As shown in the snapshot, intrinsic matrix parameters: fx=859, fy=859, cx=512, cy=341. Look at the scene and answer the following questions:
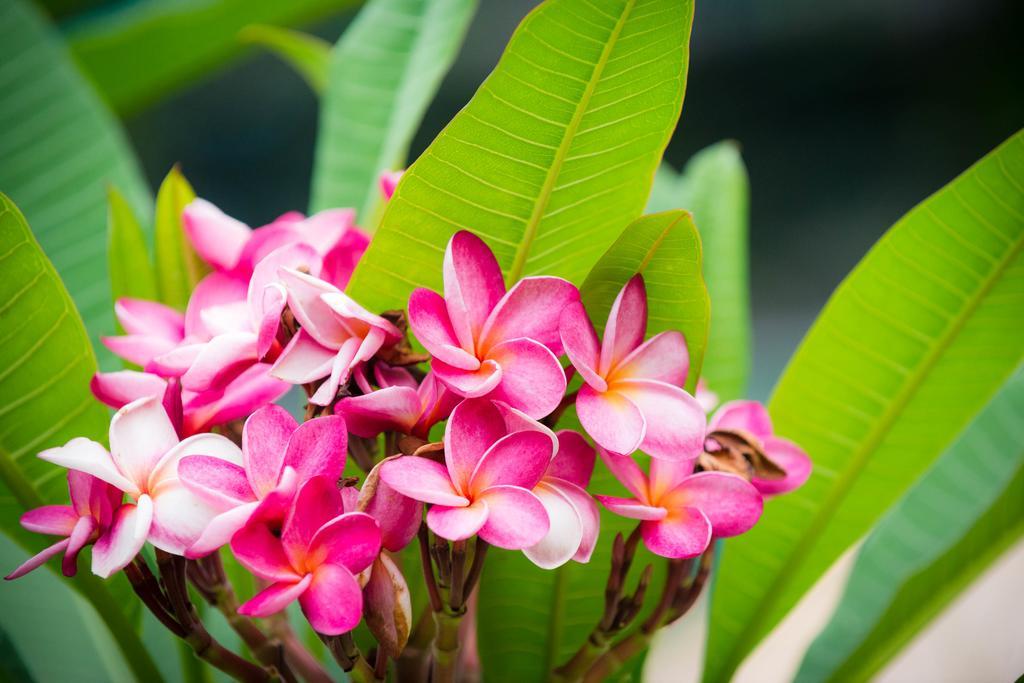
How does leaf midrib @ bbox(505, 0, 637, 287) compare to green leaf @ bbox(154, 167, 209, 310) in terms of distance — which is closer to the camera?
leaf midrib @ bbox(505, 0, 637, 287)

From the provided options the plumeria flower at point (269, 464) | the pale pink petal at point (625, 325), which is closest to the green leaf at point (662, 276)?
the pale pink petal at point (625, 325)

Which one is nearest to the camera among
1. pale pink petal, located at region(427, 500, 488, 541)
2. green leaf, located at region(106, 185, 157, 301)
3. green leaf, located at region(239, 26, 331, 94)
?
pale pink petal, located at region(427, 500, 488, 541)

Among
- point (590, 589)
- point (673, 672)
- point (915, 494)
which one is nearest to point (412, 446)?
point (590, 589)

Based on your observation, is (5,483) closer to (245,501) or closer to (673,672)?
(245,501)

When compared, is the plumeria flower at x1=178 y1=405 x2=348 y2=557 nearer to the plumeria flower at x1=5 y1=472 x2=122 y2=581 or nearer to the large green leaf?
the plumeria flower at x1=5 y1=472 x2=122 y2=581

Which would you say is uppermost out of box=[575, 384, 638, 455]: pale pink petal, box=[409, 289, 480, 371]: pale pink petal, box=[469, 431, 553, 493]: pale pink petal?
box=[409, 289, 480, 371]: pale pink petal

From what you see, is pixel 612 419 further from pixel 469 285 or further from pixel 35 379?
pixel 35 379

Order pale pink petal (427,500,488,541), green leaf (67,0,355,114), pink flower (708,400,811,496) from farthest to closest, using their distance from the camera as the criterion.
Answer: green leaf (67,0,355,114) → pink flower (708,400,811,496) → pale pink petal (427,500,488,541)

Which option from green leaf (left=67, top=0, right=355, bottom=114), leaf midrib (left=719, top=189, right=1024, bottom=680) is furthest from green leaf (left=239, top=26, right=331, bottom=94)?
leaf midrib (left=719, top=189, right=1024, bottom=680)
